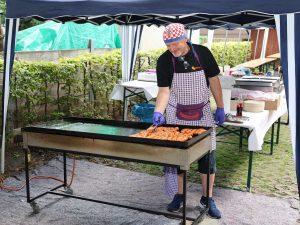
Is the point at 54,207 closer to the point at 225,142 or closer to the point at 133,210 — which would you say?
the point at 133,210

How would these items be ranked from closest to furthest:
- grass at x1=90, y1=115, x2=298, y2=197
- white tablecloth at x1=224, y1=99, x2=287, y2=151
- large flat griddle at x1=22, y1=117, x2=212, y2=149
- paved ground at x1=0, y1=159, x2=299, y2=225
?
large flat griddle at x1=22, y1=117, x2=212, y2=149 → paved ground at x1=0, y1=159, x2=299, y2=225 → white tablecloth at x1=224, y1=99, x2=287, y2=151 → grass at x1=90, y1=115, x2=298, y2=197

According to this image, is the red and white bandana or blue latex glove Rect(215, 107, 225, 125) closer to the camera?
the red and white bandana

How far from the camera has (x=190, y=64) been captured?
3.57 m

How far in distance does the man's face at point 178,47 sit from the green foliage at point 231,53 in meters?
10.2

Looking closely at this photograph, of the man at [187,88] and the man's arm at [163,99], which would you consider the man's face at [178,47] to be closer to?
the man at [187,88]

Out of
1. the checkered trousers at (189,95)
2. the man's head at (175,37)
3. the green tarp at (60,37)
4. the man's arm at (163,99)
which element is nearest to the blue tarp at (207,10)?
the man's head at (175,37)

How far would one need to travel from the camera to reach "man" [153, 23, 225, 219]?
11.7ft

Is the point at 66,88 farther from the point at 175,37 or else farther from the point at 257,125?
the point at 175,37

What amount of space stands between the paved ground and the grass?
0.25 m

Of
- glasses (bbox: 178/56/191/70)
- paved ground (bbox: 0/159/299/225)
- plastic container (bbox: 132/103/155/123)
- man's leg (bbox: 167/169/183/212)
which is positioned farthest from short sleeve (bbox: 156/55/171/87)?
plastic container (bbox: 132/103/155/123)

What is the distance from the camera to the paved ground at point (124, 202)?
378 cm

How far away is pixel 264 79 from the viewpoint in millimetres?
5719

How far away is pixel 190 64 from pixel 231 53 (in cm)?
1288

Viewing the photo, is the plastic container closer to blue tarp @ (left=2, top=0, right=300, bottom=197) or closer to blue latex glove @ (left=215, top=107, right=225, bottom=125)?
blue latex glove @ (left=215, top=107, right=225, bottom=125)
